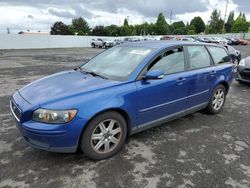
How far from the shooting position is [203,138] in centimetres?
398

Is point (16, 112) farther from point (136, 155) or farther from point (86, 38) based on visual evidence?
point (86, 38)

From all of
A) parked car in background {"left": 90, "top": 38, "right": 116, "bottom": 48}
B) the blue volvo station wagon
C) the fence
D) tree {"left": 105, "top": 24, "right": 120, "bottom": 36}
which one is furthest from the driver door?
tree {"left": 105, "top": 24, "right": 120, "bottom": 36}

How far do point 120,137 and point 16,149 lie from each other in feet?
5.11

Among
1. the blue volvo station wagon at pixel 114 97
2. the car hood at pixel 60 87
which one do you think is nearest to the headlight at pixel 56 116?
the blue volvo station wagon at pixel 114 97

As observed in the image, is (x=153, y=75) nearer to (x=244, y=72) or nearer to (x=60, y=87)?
(x=60, y=87)

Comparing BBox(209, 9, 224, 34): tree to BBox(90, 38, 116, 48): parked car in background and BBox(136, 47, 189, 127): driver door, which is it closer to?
BBox(90, 38, 116, 48): parked car in background

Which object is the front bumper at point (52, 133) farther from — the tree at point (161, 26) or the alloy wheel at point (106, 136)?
the tree at point (161, 26)

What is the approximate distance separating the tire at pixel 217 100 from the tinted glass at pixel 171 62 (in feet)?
4.21

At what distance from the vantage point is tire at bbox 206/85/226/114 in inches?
196

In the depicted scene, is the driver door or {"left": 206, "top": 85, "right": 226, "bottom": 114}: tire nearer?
the driver door

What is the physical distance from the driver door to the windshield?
0.75 ft

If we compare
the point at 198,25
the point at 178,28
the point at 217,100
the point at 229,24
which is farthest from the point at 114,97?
the point at 229,24

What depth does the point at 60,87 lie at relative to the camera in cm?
330

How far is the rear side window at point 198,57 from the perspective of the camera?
14.4ft
